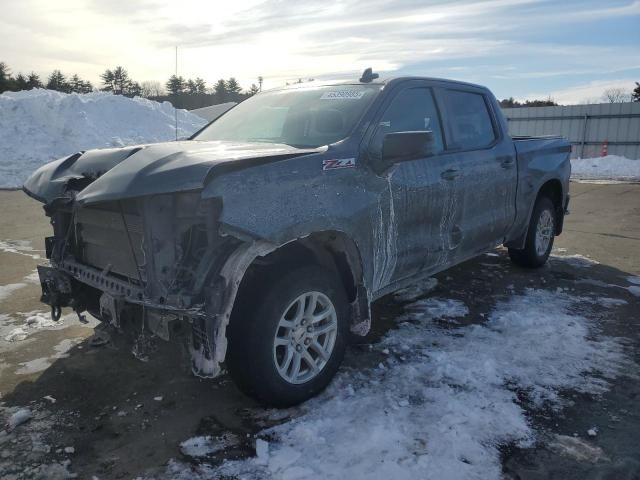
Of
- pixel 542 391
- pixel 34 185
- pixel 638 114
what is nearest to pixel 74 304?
pixel 34 185

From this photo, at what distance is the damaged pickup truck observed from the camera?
274cm

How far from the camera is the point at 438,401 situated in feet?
10.5

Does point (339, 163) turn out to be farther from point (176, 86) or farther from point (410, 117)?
point (176, 86)

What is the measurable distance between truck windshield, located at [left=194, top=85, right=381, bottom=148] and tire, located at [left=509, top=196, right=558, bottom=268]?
2.99m

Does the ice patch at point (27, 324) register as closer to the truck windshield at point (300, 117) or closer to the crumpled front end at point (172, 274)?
the crumpled front end at point (172, 274)

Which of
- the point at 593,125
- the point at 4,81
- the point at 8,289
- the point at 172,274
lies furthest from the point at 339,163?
the point at 4,81

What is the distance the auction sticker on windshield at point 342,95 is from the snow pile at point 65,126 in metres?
13.4

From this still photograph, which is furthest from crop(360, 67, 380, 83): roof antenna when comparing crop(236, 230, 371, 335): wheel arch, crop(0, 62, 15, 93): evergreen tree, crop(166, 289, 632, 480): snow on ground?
crop(0, 62, 15, 93): evergreen tree

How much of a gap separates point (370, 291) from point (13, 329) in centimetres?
302

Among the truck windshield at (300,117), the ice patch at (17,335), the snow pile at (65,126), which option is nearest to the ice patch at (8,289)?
the ice patch at (17,335)

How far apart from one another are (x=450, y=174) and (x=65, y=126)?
62.2 feet

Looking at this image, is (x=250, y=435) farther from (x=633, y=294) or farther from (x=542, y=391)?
(x=633, y=294)

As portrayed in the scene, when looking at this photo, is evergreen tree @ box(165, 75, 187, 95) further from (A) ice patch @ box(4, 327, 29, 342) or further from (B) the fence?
(A) ice patch @ box(4, 327, 29, 342)

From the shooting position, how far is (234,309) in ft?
9.61
